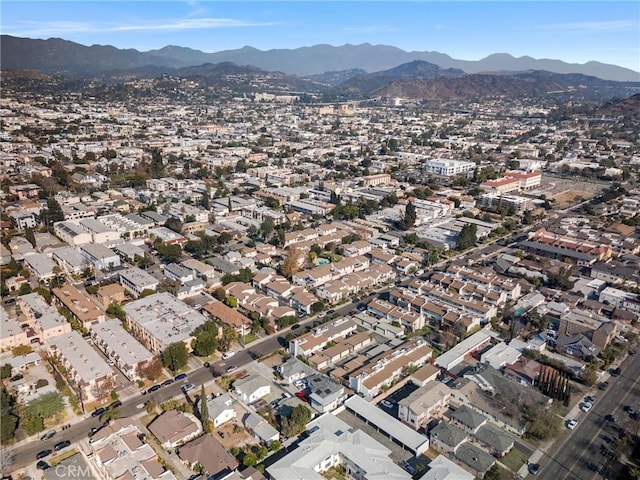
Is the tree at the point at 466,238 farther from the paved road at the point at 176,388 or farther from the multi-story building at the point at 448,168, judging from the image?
the multi-story building at the point at 448,168

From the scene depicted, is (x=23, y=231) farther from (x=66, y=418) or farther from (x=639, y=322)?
(x=639, y=322)

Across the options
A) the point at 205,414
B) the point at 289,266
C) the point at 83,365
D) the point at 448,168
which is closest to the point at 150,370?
the point at 83,365

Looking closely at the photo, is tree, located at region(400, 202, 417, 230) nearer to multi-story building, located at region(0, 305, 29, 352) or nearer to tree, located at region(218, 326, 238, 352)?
tree, located at region(218, 326, 238, 352)

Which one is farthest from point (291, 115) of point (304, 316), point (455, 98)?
point (304, 316)

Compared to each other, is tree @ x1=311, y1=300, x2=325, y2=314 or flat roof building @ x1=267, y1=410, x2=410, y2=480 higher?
tree @ x1=311, y1=300, x2=325, y2=314

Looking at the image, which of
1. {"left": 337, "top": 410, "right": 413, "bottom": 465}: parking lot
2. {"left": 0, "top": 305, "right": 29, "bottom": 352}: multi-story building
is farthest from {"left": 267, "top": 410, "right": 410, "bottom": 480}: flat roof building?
{"left": 0, "top": 305, "right": 29, "bottom": 352}: multi-story building

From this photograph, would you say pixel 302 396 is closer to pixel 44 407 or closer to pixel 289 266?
pixel 44 407

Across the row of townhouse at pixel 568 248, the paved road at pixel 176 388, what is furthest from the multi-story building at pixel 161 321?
the row of townhouse at pixel 568 248
